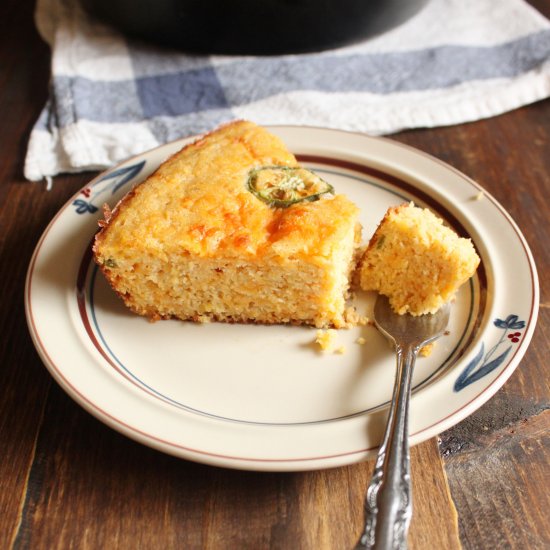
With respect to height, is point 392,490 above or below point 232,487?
above

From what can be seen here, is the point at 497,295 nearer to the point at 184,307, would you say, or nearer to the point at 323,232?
the point at 323,232

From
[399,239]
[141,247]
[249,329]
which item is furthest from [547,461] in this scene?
[141,247]

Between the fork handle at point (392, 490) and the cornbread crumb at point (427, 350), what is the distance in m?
0.32

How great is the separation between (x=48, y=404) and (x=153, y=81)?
1.94 meters

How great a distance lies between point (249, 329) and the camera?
2361 millimetres

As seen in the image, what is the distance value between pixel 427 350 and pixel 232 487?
0.76 metres

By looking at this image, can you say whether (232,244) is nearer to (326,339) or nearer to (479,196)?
(326,339)

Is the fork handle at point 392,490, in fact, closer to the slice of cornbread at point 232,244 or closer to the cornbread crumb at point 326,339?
the cornbread crumb at point 326,339

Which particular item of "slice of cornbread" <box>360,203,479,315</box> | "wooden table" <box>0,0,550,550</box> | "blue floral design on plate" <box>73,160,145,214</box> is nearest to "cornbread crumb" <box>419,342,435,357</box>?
"slice of cornbread" <box>360,203,479,315</box>

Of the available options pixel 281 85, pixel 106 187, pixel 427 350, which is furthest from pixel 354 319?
pixel 281 85

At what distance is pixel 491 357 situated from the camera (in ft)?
6.70

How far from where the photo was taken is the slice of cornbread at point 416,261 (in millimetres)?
2236

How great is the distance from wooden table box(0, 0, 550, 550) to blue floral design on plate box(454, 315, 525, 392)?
0.63 feet

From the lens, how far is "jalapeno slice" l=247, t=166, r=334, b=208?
7.64 ft
